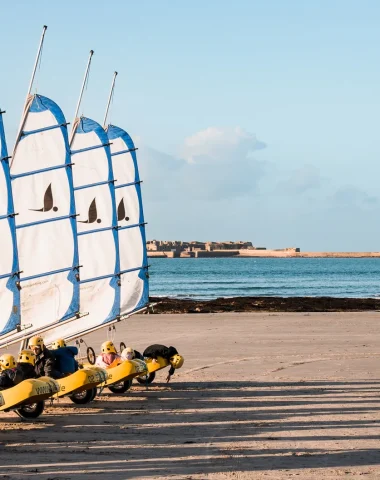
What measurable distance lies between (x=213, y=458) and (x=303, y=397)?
579cm

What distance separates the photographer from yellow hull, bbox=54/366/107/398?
1628 centimetres

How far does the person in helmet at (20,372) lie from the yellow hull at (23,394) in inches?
17.8

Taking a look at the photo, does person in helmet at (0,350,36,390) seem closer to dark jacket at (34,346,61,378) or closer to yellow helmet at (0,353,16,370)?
yellow helmet at (0,353,16,370)

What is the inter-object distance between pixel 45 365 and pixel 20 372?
4.19ft

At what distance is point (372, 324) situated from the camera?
121ft

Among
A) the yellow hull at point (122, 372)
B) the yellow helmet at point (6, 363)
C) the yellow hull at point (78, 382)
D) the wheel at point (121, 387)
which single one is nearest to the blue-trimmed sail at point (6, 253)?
the yellow helmet at point (6, 363)

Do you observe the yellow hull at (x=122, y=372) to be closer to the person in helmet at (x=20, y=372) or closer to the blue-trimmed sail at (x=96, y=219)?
the person in helmet at (x=20, y=372)

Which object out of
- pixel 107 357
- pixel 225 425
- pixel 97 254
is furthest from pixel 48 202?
pixel 225 425

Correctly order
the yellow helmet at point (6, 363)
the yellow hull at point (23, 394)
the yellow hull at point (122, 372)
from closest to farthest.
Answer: the yellow hull at point (23, 394)
the yellow helmet at point (6, 363)
the yellow hull at point (122, 372)

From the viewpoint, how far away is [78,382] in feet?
53.5

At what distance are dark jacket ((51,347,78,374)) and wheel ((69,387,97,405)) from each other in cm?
43

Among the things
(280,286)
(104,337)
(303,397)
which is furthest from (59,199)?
(280,286)

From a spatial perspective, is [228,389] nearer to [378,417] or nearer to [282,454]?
[378,417]

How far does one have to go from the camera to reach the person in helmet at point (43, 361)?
16.8 meters
